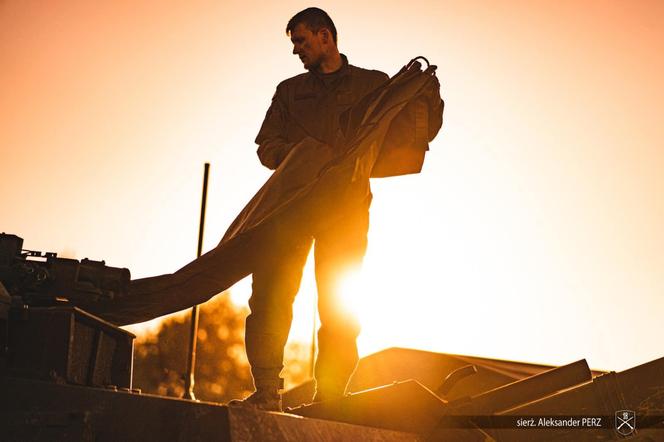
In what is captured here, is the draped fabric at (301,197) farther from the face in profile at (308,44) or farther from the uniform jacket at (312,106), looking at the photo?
the face in profile at (308,44)

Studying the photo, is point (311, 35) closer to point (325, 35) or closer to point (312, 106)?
point (325, 35)

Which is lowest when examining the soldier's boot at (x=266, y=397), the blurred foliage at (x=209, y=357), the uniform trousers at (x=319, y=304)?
the soldier's boot at (x=266, y=397)

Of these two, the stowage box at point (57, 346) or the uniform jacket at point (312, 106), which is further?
the uniform jacket at point (312, 106)

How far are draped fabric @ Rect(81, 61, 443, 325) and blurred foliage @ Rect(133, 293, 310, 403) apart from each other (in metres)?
58.5

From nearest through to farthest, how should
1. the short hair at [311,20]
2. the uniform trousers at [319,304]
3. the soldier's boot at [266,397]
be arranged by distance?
the soldier's boot at [266,397] → the uniform trousers at [319,304] → the short hair at [311,20]

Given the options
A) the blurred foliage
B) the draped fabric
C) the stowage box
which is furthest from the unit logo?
the blurred foliage

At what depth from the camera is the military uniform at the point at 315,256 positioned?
5.40 meters

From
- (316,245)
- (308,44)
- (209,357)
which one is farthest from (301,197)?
(209,357)

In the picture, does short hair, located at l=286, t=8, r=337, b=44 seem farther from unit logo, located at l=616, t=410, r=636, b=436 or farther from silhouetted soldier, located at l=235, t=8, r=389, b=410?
unit logo, located at l=616, t=410, r=636, b=436

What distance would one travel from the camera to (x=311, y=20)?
601cm

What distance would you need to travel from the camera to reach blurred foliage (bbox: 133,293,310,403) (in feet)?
211

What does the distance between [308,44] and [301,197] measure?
123 centimetres

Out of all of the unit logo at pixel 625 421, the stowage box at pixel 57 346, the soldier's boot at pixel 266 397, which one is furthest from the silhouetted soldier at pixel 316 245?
the unit logo at pixel 625 421

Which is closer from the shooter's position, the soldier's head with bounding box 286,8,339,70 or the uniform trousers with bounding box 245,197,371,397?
the uniform trousers with bounding box 245,197,371,397
